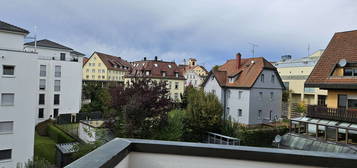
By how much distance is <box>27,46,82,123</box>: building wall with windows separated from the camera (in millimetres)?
28984

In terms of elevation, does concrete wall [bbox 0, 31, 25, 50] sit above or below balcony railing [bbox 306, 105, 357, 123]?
above

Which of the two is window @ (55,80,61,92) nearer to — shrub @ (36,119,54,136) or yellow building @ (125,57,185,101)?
shrub @ (36,119,54,136)

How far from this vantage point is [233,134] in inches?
715

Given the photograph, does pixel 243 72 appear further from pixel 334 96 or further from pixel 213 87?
pixel 334 96

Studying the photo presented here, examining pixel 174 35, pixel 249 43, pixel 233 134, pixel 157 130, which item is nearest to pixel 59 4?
pixel 157 130

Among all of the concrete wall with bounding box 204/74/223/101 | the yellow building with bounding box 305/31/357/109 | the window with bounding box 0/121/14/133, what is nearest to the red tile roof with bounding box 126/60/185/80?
the concrete wall with bounding box 204/74/223/101

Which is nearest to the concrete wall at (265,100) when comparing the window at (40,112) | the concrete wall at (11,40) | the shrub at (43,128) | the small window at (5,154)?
the small window at (5,154)

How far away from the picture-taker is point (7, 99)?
55.4ft

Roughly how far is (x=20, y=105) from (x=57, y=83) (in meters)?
13.3

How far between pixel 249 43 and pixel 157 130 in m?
23.3

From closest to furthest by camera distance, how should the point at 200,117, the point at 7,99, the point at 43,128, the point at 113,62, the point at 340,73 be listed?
the point at 340,73 → the point at 7,99 → the point at 200,117 → the point at 43,128 → the point at 113,62

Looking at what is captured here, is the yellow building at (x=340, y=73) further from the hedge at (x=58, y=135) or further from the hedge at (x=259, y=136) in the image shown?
the hedge at (x=58, y=135)

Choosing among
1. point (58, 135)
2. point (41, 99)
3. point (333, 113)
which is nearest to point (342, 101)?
point (333, 113)

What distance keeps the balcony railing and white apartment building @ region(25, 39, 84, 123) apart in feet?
95.7
